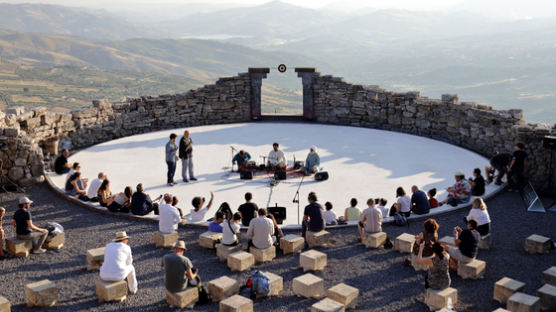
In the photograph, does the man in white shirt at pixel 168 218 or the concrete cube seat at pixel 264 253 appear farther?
the man in white shirt at pixel 168 218

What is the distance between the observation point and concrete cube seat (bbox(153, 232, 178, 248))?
41.9 feet

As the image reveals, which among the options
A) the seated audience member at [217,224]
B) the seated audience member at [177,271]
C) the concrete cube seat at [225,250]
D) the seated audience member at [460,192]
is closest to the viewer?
the seated audience member at [177,271]

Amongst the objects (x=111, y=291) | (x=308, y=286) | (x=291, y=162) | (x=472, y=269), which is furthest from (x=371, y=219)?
(x=291, y=162)

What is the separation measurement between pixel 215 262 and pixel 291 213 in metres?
3.60

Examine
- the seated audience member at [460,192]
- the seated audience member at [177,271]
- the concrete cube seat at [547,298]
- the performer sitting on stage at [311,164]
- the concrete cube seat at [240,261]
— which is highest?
the performer sitting on stage at [311,164]

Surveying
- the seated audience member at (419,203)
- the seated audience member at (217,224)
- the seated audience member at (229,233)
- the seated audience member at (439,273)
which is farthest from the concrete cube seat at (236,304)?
the seated audience member at (419,203)

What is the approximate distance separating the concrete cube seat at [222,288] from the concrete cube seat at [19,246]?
490 cm

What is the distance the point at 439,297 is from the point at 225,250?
4718 mm

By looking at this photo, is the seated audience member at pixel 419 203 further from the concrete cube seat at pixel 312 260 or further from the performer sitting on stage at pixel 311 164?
the performer sitting on stage at pixel 311 164

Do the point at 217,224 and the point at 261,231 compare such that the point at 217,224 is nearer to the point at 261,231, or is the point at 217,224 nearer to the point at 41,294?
the point at 261,231

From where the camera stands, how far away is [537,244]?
12336 millimetres

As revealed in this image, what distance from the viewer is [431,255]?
10453 millimetres

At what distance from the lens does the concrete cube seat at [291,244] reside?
1237 cm

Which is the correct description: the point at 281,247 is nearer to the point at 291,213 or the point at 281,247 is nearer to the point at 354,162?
the point at 291,213
